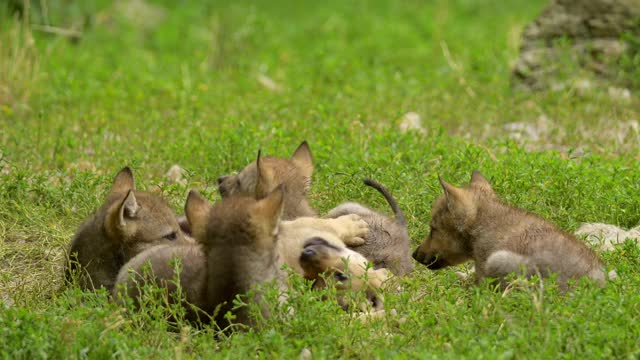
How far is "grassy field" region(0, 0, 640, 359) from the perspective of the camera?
600 centimetres

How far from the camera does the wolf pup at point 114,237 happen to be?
7.17m

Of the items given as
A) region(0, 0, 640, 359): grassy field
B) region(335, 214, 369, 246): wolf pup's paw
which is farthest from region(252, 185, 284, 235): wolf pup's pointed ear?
region(335, 214, 369, 246): wolf pup's paw

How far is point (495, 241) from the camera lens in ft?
23.9

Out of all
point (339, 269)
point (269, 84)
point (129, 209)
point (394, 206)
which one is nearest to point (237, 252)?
point (339, 269)

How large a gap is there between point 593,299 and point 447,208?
1.74 m

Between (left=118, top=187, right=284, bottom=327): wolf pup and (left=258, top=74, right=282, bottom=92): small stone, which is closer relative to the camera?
(left=118, top=187, right=284, bottom=327): wolf pup

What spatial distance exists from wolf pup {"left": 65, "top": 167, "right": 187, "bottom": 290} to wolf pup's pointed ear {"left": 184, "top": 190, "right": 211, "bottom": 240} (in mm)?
656

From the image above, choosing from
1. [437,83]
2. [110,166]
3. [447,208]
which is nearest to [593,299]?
[447,208]

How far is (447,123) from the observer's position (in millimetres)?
11430

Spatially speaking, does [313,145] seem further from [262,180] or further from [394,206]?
[262,180]

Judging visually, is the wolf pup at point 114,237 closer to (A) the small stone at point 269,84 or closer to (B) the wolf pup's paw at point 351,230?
(B) the wolf pup's paw at point 351,230

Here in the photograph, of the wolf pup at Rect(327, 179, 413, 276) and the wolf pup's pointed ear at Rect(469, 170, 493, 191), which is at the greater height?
the wolf pup's pointed ear at Rect(469, 170, 493, 191)

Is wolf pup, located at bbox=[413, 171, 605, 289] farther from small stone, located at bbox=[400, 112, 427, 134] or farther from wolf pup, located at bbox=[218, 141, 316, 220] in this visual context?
small stone, located at bbox=[400, 112, 427, 134]

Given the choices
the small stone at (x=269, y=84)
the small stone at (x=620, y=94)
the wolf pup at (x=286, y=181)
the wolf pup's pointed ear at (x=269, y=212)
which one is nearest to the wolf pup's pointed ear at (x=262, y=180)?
the wolf pup at (x=286, y=181)
